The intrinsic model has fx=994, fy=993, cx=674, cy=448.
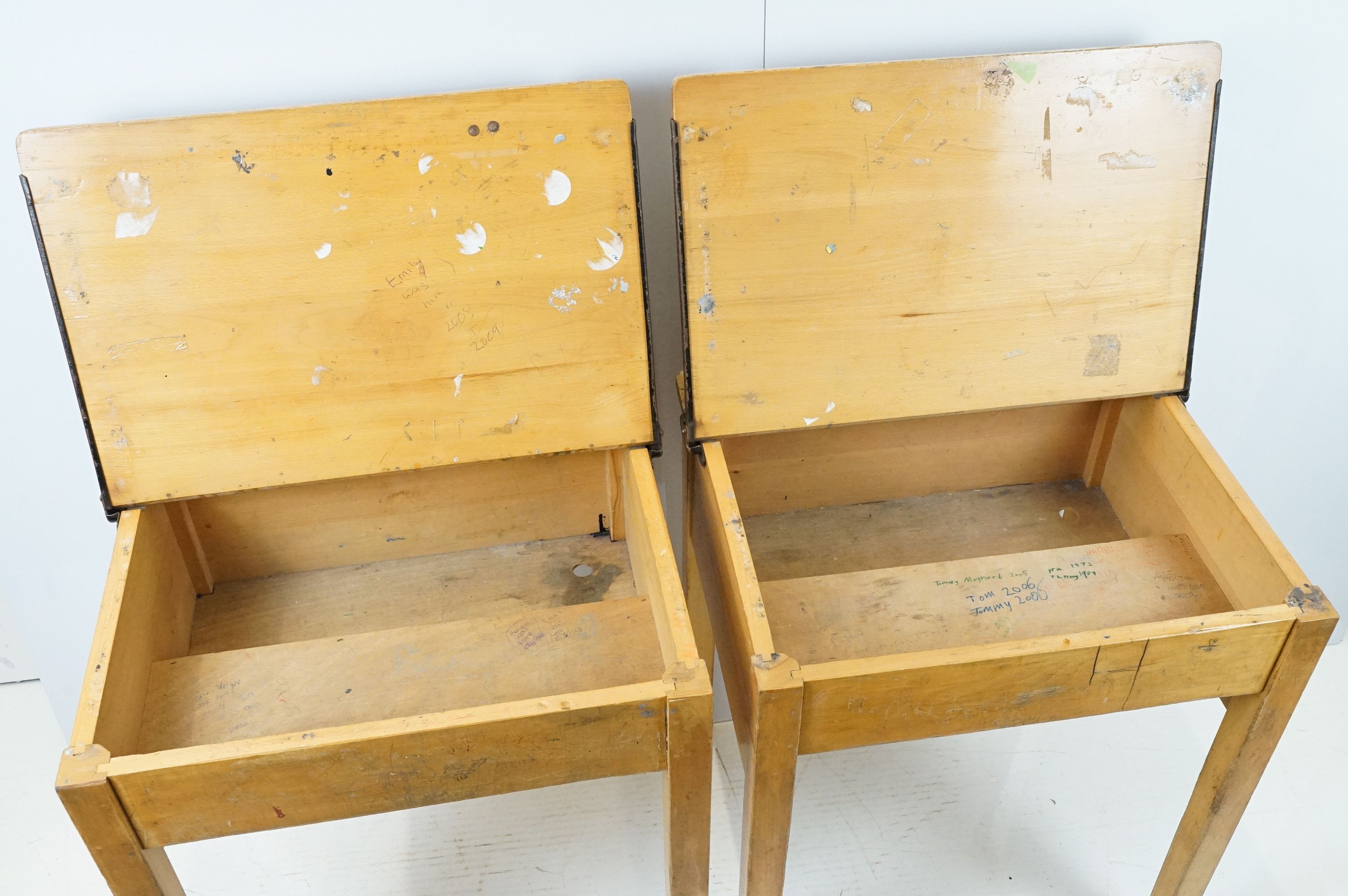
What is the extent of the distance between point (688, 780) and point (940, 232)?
750 millimetres

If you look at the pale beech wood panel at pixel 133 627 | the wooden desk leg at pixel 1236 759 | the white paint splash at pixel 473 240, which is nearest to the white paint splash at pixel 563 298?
the white paint splash at pixel 473 240

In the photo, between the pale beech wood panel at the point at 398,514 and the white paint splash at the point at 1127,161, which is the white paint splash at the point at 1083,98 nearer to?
the white paint splash at the point at 1127,161

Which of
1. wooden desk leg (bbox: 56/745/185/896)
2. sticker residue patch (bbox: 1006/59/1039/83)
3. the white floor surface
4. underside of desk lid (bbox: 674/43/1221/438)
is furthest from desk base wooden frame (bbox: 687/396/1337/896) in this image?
wooden desk leg (bbox: 56/745/185/896)

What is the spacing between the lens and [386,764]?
3.32 ft

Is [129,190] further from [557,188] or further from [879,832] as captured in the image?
[879,832]

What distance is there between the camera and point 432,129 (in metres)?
1.17

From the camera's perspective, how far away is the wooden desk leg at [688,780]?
1.03m

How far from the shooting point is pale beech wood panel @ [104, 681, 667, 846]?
3.21 feet

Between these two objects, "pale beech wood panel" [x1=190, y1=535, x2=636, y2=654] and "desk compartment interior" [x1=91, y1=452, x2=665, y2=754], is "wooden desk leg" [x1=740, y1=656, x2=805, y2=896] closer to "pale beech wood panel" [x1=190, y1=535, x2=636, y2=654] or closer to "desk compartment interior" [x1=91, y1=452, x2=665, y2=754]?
"desk compartment interior" [x1=91, y1=452, x2=665, y2=754]

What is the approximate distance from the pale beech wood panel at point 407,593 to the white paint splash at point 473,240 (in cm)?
46

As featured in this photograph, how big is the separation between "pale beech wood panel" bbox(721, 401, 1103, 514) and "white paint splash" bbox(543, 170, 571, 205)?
433mm

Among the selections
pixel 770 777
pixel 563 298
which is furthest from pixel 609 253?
pixel 770 777

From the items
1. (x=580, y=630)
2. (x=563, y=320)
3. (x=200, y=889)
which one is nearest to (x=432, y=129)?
(x=563, y=320)

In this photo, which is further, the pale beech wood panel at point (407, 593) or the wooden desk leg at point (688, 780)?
the pale beech wood panel at point (407, 593)
